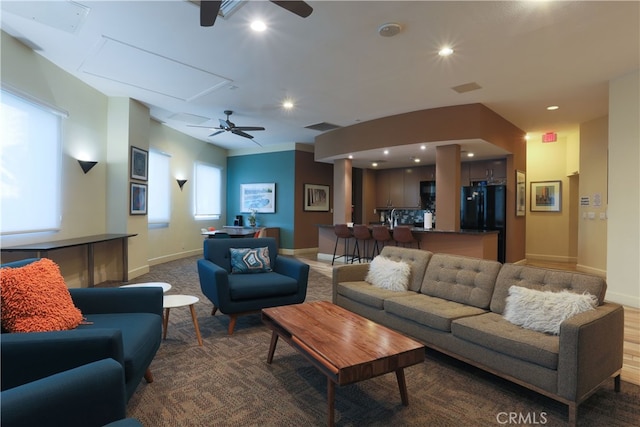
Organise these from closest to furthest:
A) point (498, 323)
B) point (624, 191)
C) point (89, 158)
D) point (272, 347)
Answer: point (498, 323) < point (272, 347) < point (624, 191) < point (89, 158)

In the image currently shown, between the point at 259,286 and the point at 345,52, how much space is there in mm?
2717

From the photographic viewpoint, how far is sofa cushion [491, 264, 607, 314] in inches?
84.8

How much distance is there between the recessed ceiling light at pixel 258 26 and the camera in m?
3.11

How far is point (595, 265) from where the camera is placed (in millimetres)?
6223

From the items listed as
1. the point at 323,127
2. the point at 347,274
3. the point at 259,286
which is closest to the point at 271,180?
the point at 323,127

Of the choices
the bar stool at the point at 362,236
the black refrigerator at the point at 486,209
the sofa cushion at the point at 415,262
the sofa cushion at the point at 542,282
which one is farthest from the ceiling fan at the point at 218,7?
the black refrigerator at the point at 486,209

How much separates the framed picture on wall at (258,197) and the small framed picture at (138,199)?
368cm

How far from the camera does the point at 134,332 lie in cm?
194

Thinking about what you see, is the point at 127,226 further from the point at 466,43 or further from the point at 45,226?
the point at 466,43

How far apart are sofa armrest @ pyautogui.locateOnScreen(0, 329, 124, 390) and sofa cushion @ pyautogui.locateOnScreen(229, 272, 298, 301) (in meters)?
1.62

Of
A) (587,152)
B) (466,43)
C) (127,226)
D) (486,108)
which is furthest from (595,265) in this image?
(127,226)

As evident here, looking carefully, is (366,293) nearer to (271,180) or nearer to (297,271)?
(297,271)

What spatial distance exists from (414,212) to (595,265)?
423 centimetres
